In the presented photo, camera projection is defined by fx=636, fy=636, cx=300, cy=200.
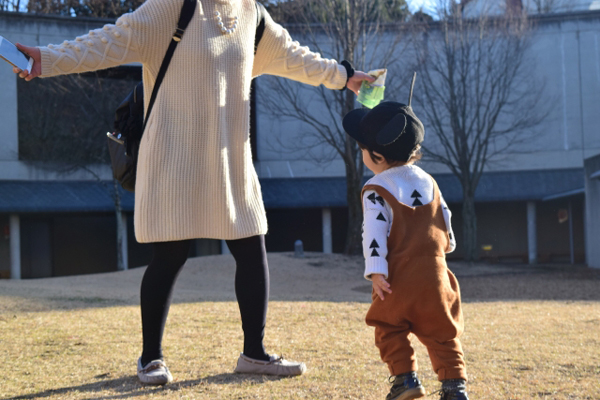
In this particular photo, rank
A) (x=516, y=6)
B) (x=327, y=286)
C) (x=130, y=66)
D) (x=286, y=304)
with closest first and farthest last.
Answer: (x=286, y=304) → (x=327, y=286) → (x=130, y=66) → (x=516, y=6)

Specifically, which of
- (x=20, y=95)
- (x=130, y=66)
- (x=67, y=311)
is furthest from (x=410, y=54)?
(x=67, y=311)

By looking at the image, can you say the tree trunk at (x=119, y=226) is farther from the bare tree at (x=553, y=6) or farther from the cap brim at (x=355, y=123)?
the bare tree at (x=553, y=6)

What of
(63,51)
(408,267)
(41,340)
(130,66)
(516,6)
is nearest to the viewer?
(408,267)

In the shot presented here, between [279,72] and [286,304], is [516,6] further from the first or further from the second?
[279,72]

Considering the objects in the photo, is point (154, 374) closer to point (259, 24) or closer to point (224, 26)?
point (224, 26)

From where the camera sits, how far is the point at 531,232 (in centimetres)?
2223

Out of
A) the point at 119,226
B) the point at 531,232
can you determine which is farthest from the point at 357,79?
the point at 531,232

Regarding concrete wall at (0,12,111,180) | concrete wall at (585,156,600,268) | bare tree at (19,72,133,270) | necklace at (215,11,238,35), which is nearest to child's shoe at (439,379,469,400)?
necklace at (215,11,238,35)

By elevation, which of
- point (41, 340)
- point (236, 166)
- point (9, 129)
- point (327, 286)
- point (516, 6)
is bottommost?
point (327, 286)

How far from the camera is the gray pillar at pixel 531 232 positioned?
22.2m

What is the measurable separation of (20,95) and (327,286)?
13757 millimetres

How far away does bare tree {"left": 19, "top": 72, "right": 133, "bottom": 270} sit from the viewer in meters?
17.6

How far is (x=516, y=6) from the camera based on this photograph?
1862cm

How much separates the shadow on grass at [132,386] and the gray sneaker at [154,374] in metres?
0.03
